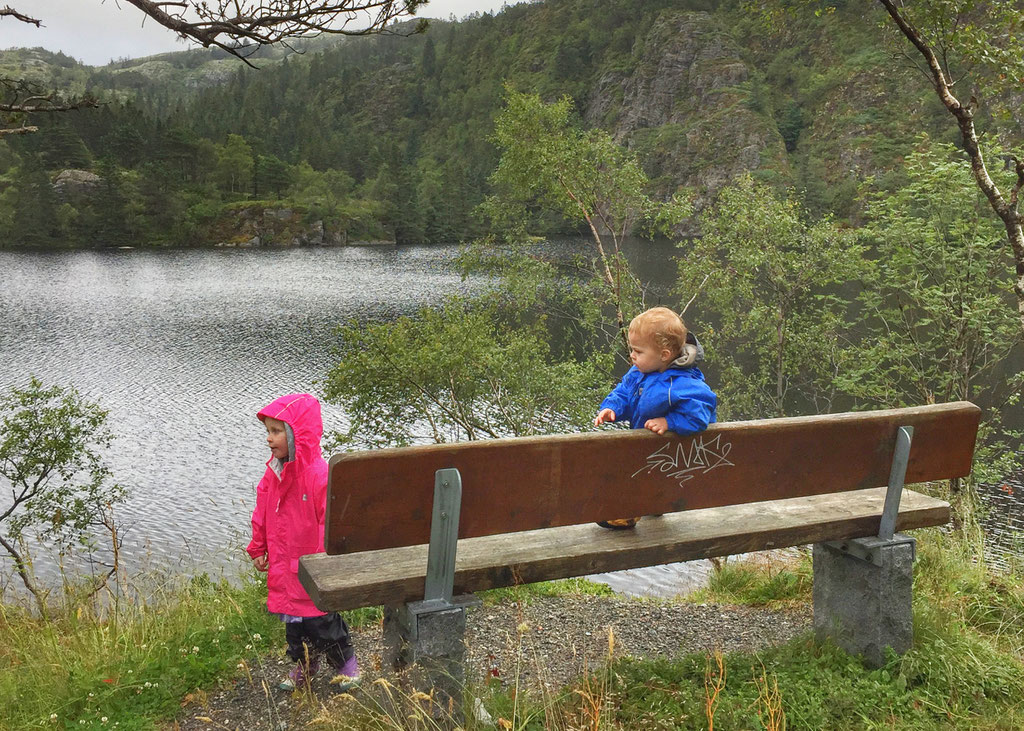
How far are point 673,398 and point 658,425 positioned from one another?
7.1 inches

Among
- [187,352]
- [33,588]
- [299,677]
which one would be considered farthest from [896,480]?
[187,352]

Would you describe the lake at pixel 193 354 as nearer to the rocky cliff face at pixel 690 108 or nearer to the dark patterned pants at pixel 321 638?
the dark patterned pants at pixel 321 638

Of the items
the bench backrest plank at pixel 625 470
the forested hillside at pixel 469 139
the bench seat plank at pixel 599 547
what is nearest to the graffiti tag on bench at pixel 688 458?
the bench backrest plank at pixel 625 470

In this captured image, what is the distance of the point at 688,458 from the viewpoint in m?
3.13

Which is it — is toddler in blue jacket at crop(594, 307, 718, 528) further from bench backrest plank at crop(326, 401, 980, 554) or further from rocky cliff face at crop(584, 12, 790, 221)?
rocky cliff face at crop(584, 12, 790, 221)

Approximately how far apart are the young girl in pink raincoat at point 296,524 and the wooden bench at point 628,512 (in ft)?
2.79

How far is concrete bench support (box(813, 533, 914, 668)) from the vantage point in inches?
140

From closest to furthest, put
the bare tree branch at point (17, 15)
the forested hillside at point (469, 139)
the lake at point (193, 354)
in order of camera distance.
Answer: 1. the bare tree branch at point (17, 15)
2. the lake at point (193, 354)
3. the forested hillside at point (469, 139)

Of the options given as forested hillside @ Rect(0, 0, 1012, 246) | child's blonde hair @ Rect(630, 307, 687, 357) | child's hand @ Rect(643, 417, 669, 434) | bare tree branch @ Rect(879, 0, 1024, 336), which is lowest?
child's hand @ Rect(643, 417, 669, 434)

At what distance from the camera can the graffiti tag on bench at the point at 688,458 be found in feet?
10.1

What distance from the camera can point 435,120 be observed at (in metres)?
194

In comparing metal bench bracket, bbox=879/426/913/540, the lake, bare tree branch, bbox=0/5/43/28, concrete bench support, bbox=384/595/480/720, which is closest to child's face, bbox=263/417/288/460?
concrete bench support, bbox=384/595/480/720

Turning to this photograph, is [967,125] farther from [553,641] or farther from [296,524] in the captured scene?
[296,524]

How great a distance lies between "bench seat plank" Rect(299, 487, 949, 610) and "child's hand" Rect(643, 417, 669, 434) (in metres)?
0.50
